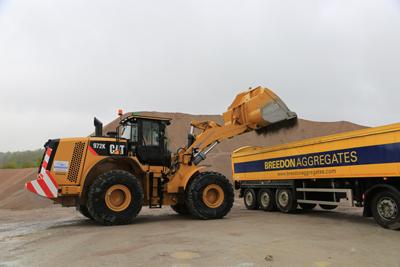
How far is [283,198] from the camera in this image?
12938 mm

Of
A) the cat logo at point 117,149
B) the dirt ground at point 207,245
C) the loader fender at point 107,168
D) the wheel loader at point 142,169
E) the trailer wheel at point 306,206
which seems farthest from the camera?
the trailer wheel at point 306,206

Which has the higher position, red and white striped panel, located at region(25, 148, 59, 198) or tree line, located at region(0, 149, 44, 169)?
tree line, located at region(0, 149, 44, 169)

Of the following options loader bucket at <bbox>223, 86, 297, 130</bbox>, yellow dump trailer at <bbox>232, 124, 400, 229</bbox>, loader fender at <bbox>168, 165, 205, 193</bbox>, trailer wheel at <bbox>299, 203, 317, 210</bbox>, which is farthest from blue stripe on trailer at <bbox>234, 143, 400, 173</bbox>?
loader fender at <bbox>168, 165, 205, 193</bbox>

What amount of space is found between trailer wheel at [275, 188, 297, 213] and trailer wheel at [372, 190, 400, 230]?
11.4ft

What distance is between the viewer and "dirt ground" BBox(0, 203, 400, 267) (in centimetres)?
584

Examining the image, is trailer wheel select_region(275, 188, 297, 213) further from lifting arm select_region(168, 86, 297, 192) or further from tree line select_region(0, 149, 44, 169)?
tree line select_region(0, 149, 44, 169)

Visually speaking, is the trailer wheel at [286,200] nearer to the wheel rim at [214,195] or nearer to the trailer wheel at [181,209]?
the wheel rim at [214,195]

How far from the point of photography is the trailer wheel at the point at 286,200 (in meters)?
12.5

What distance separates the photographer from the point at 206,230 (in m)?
8.98

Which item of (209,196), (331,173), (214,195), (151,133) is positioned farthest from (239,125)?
(331,173)

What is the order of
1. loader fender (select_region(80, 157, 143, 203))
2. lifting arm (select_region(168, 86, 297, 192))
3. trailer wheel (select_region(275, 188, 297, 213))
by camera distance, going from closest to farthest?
loader fender (select_region(80, 157, 143, 203)) → lifting arm (select_region(168, 86, 297, 192)) → trailer wheel (select_region(275, 188, 297, 213))

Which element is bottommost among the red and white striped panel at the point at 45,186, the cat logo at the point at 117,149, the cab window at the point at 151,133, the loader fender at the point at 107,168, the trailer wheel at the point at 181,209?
the trailer wheel at the point at 181,209

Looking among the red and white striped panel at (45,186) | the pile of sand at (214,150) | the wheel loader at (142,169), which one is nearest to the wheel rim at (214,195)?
the wheel loader at (142,169)

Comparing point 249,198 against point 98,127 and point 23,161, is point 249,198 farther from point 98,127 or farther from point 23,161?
point 23,161
